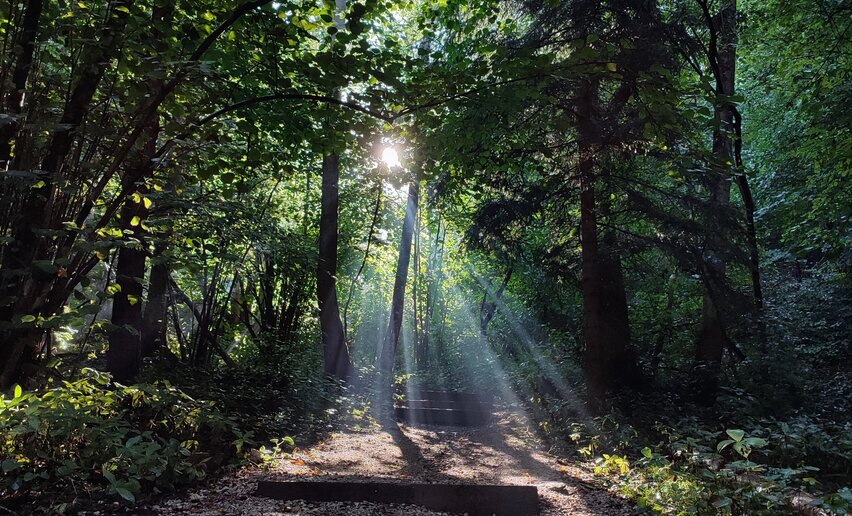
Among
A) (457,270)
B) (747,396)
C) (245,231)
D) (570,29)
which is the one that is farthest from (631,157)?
(457,270)

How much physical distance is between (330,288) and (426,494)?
661 centimetres

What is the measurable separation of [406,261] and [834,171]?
1002cm

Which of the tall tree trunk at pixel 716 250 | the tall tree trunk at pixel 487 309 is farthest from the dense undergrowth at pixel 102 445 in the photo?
the tall tree trunk at pixel 487 309

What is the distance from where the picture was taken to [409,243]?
15.5m

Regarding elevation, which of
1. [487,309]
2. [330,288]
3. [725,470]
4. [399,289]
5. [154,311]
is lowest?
[725,470]

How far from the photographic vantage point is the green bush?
3.13 meters

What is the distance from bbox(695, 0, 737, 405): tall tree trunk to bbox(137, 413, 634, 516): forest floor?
9.62 ft

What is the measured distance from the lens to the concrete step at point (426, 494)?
4.15m

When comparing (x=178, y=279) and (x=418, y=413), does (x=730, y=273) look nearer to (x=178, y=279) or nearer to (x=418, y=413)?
(x=418, y=413)

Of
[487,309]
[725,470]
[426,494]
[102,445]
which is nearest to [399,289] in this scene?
[487,309]

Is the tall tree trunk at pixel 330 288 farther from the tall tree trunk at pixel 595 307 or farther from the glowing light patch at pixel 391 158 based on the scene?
the tall tree trunk at pixel 595 307

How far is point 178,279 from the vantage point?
13.6 m

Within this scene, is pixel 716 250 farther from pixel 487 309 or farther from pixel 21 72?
pixel 487 309

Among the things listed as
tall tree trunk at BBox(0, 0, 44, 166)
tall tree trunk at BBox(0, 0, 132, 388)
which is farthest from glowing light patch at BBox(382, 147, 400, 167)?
tall tree trunk at BBox(0, 0, 44, 166)
